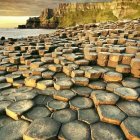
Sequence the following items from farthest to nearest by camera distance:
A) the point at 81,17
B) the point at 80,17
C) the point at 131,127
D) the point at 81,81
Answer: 1. the point at 80,17
2. the point at 81,17
3. the point at 81,81
4. the point at 131,127

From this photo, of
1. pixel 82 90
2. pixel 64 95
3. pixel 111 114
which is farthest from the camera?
pixel 82 90

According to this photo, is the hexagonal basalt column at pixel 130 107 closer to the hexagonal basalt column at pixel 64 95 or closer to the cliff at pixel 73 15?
the hexagonal basalt column at pixel 64 95

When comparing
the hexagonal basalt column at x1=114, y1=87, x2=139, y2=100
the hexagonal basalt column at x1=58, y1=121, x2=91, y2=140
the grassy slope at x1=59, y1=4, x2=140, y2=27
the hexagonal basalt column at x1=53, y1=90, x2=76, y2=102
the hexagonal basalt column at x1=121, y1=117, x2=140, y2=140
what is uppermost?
the grassy slope at x1=59, y1=4, x2=140, y2=27

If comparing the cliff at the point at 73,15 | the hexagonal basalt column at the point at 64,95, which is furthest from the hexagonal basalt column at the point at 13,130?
the cliff at the point at 73,15

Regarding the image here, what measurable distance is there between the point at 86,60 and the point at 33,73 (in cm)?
92

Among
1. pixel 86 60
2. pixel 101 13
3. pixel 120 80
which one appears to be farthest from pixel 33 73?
pixel 101 13

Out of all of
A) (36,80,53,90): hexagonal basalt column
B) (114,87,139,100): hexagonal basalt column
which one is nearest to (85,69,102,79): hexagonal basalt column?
(114,87,139,100): hexagonal basalt column

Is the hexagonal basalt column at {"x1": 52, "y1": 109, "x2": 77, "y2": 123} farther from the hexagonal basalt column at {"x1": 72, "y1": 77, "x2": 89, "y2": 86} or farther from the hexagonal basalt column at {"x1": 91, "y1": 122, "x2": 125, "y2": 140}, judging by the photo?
the hexagonal basalt column at {"x1": 72, "y1": 77, "x2": 89, "y2": 86}

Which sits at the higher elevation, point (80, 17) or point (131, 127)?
point (80, 17)

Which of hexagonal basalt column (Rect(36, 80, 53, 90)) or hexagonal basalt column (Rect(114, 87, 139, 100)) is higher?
hexagonal basalt column (Rect(114, 87, 139, 100))

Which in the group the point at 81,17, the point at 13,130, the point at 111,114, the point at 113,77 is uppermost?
the point at 81,17

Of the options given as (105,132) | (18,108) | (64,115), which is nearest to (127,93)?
(105,132)

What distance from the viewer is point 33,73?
2639 millimetres

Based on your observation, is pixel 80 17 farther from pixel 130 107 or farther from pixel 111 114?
pixel 111 114
